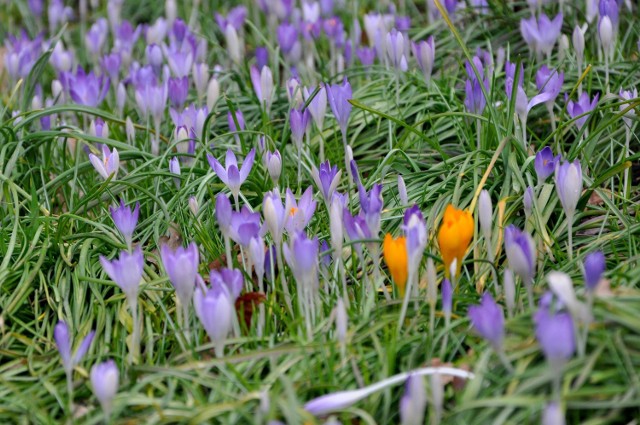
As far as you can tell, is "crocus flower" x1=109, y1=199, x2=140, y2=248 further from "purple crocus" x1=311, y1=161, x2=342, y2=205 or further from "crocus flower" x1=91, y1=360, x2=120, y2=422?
"crocus flower" x1=91, y1=360, x2=120, y2=422

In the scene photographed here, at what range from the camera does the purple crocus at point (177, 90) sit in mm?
3520

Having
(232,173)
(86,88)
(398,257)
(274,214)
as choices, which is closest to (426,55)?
(232,173)

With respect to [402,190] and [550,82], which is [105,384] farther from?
[550,82]

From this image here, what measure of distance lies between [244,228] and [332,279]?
0.37 meters

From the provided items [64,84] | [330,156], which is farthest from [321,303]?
[64,84]

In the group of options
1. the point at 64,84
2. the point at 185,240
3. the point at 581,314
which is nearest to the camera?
the point at 581,314

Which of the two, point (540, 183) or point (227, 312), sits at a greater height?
point (540, 183)

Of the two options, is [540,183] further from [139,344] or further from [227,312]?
[139,344]

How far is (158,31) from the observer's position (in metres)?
4.45

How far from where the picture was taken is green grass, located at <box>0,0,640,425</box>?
207 cm

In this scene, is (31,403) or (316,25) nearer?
(31,403)

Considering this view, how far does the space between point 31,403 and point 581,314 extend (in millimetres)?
1270

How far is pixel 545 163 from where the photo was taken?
2.68 metres

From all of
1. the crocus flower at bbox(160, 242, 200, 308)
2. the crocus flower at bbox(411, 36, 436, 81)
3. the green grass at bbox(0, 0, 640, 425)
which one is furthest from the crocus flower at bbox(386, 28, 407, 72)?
the crocus flower at bbox(160, 242, 200, 308)
